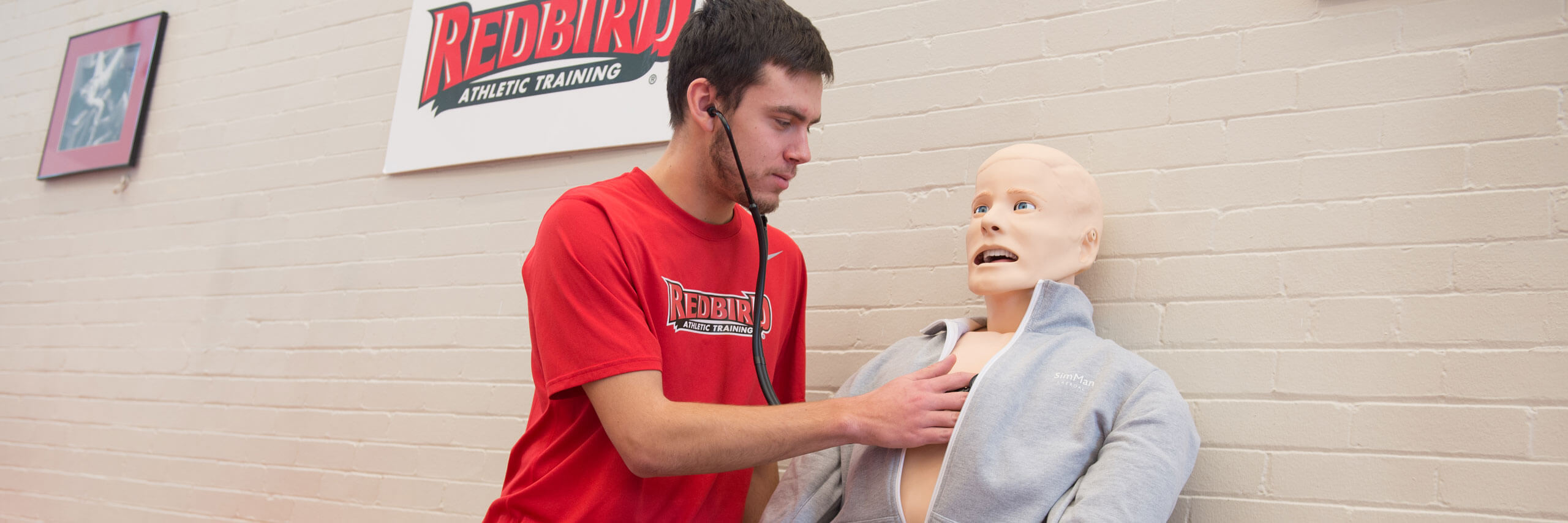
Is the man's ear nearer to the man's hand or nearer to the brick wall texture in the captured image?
the man's hand

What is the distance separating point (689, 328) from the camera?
1501 mm

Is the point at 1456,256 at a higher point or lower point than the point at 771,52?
lower

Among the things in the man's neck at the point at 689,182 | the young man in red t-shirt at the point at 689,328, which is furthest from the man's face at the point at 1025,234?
the man's neck at the point at 689,182

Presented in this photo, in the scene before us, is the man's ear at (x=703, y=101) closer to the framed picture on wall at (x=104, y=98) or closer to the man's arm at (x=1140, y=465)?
the man's arm at (x=1140, y=465)

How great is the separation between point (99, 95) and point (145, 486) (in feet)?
4.48

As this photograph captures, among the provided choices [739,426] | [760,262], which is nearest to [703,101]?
[760,262]

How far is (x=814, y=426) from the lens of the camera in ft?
4.27

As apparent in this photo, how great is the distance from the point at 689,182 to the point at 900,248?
571mm

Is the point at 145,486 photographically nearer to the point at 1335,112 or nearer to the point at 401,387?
the point at 401,387

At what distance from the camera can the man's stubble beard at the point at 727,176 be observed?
4.93 ft

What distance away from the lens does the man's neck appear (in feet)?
5.12

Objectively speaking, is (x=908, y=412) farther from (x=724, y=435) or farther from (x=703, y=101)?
(x=703, y=101)

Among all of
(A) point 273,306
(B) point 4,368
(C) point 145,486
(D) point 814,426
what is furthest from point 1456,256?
(B) point 4,368

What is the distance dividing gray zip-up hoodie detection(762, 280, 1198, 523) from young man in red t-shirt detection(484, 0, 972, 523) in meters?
0.07
